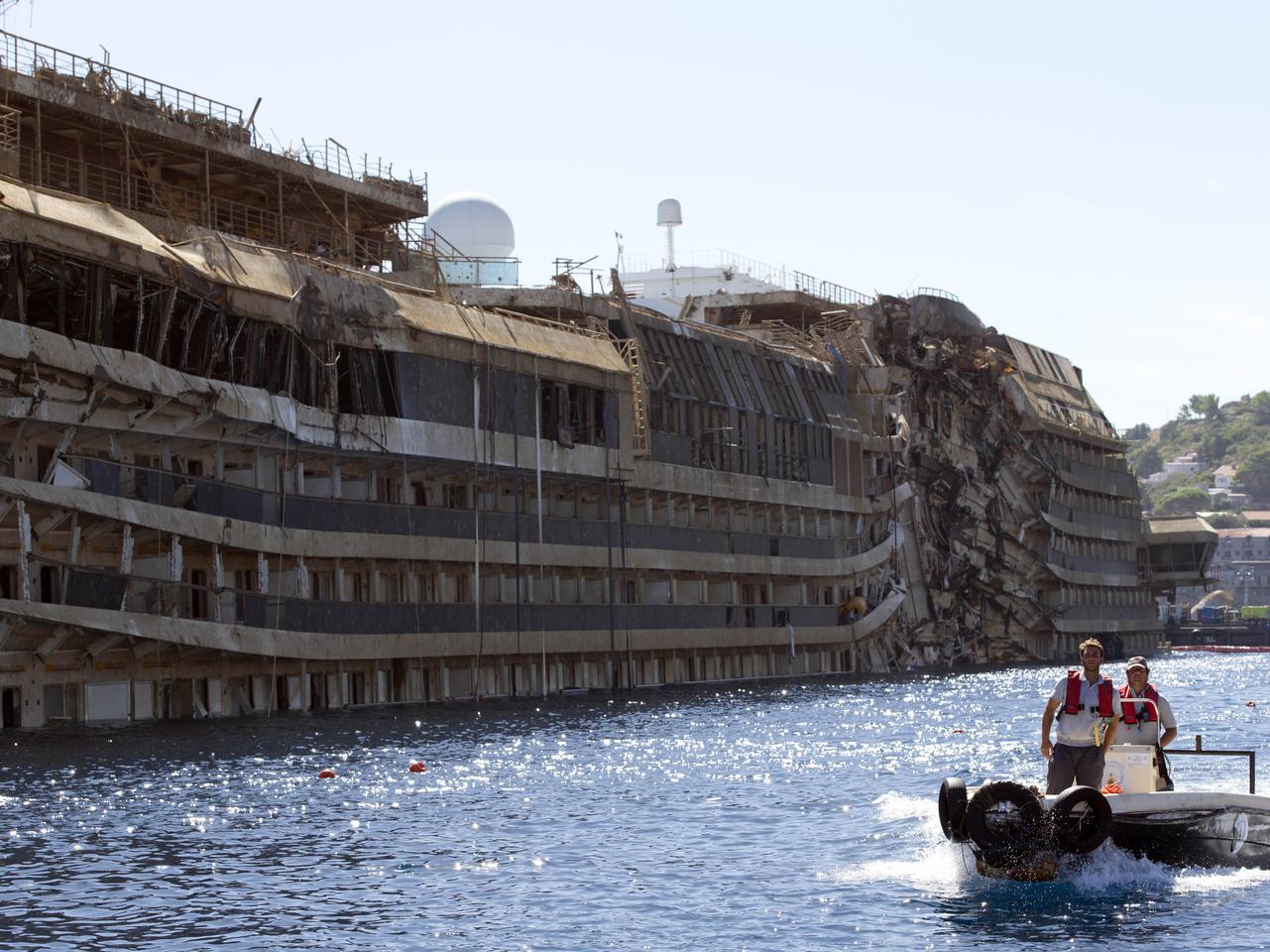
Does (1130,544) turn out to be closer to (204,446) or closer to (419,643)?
(419,643)

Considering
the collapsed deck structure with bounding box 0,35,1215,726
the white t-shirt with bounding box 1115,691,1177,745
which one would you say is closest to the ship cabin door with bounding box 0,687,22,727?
the collapsed deck structure with bounding box 0,35,1215,726

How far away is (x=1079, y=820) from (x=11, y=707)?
106 feet

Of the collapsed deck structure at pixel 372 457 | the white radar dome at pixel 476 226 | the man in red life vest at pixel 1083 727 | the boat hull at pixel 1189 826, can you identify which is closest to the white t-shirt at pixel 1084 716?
the man in red life vest at pixel 1083 727

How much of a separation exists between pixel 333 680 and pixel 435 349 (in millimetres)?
11341

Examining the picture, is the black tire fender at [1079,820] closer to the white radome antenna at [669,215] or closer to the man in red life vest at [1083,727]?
the man in red life vest at [1083,727]

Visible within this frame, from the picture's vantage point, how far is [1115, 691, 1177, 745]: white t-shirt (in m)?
28.1

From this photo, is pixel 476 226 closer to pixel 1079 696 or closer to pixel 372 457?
pixel 372 457

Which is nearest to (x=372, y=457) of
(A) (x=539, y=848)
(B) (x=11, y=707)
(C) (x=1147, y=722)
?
(B) (x=11, y=707)

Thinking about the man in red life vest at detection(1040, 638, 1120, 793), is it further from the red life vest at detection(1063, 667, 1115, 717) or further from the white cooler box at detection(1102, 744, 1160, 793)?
the white cooler box at detection(1102, 744, 1160, 793)

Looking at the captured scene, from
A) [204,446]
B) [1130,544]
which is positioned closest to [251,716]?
[204,446]

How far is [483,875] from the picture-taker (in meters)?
28.3

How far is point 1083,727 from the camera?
27.3 meters

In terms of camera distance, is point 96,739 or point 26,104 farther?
point 26,104

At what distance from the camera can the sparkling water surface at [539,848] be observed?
24328mm
